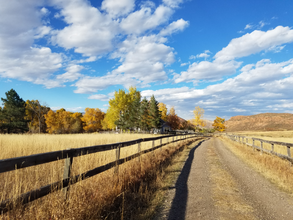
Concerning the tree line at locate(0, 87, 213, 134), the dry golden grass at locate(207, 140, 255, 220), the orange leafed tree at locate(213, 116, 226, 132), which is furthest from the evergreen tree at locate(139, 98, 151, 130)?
the orange leafed tree at locate(213, 116, 226, 132)

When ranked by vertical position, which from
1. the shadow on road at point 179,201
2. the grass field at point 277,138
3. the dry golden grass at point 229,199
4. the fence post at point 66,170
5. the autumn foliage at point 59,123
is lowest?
the grass field at point 277,138

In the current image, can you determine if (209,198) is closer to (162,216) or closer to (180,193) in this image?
(180,193)

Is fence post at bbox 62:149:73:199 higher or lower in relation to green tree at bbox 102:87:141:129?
lower

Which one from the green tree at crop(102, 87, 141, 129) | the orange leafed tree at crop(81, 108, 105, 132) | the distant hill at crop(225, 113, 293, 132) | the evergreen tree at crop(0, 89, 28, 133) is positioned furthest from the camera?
the distant hill at crop(225, 113, 293, 132)

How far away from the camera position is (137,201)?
4539 mm

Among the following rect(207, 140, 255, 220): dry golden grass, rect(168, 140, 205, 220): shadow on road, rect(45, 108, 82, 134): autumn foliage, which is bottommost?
rect(207, 140, 255, 220): dry golden grass

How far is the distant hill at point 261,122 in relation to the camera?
140 m

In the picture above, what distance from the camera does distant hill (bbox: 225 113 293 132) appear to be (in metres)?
140

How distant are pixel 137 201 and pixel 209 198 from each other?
211 centimetres

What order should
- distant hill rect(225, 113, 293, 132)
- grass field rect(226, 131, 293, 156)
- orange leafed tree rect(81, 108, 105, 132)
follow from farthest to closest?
1. distant hill rect(225, 113, 293, 132)
2. orange leafed tree rect(81, 108, 105, 132)
3. grass field rect(226, 131, 293, 156)

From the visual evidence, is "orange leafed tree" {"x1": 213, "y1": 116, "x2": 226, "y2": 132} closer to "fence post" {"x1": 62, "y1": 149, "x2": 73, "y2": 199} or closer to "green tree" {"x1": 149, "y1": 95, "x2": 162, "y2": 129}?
"green tree" {"x1": 149, "y1": 95, "x2": 162, "y2": 129}

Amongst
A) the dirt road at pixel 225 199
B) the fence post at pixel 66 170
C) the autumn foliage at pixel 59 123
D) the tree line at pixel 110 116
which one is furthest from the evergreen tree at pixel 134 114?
the fence post at pixel 66 170

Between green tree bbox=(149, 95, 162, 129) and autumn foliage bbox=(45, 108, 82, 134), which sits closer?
green tree bbox=(149, 95, 162, 129)

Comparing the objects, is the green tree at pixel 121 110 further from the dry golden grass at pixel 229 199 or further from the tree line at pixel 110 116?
the dry golden grass at pixel 229 199
